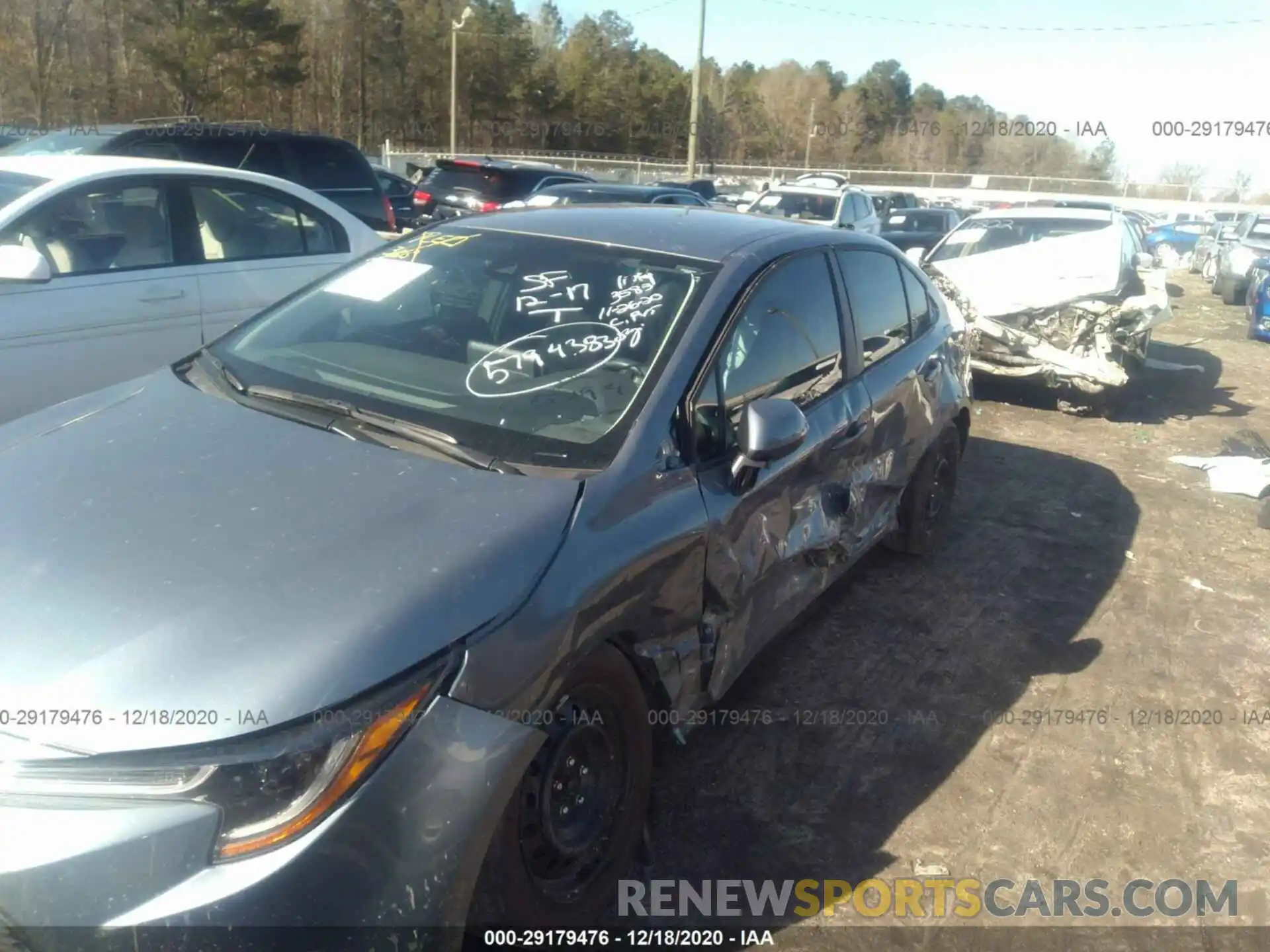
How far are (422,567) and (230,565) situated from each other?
0.40m

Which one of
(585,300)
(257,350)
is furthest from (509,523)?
(257,350)

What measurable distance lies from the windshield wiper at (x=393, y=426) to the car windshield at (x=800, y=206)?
13.9 meters

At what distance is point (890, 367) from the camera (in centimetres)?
444

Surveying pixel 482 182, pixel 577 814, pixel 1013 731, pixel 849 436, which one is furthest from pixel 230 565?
pixel 482 182

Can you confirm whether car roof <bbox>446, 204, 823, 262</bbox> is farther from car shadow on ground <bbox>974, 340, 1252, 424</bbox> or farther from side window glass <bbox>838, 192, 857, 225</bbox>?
side window glass <bbox>838, 192, 857, 225</bbox>

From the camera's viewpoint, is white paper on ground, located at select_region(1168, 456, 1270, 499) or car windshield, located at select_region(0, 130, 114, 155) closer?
white paper on ground, located at select_region(1168, 456, 1270, 499)

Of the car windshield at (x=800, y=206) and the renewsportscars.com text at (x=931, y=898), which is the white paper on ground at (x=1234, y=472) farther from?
the car windshield at (x=800, y=206)

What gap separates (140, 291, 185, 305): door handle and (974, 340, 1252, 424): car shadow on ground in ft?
23.3

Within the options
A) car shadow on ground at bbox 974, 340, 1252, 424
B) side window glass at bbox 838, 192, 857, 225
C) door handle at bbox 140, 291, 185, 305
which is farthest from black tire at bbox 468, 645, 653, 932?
side window glass at bbox 838, 192, 857, 225

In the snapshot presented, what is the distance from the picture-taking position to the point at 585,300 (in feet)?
10.6

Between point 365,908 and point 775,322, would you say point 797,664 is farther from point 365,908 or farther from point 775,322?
point 365,908

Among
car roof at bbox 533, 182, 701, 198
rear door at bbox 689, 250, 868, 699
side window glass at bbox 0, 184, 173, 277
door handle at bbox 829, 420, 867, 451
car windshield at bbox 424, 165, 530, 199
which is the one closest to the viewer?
rear door at bbox 689, 250, 868, 699

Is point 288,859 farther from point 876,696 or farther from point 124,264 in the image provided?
point 124,264

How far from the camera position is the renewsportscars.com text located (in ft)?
9.35
